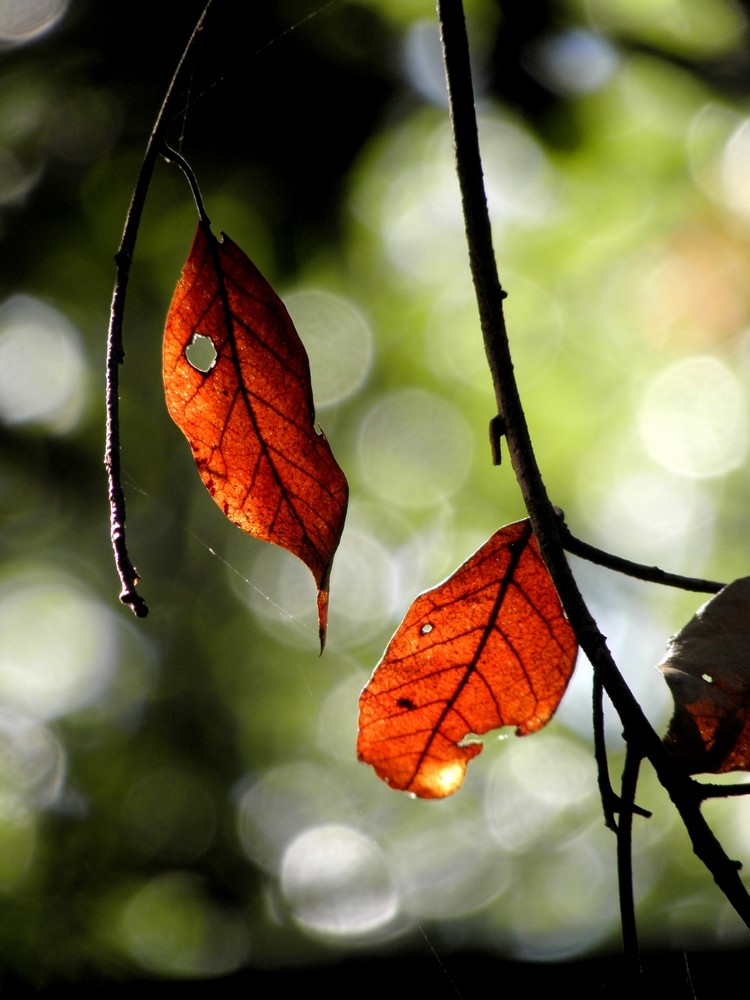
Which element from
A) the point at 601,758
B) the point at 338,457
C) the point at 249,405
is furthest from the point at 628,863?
the point at 338,457

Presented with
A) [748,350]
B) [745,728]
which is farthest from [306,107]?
[745,728]

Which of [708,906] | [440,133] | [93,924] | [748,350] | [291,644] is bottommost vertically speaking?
[708,906]

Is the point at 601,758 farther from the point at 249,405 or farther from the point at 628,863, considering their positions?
the point at 249,405

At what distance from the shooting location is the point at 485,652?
630mm

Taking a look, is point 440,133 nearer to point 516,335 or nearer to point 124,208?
point 516,335

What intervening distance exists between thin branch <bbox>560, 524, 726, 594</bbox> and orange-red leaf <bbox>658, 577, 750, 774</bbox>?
21 mm

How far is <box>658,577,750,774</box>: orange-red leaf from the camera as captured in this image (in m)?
0.47

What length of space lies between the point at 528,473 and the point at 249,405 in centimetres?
22

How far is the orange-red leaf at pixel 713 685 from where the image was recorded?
0.47 m

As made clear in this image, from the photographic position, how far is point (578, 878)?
13.9 feet

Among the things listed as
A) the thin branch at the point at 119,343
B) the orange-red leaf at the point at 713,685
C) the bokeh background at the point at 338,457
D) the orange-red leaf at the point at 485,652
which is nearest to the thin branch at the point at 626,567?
the orange-red leaf at the point at 713,685

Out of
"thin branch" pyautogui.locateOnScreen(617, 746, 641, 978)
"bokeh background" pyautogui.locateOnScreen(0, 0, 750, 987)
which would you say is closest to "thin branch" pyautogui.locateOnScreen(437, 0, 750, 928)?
"thin branch" pyautogui.locateOnScreen(617, 746, 641, 978)

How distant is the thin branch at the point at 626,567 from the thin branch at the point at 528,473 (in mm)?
24

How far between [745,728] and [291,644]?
377 centimetres
